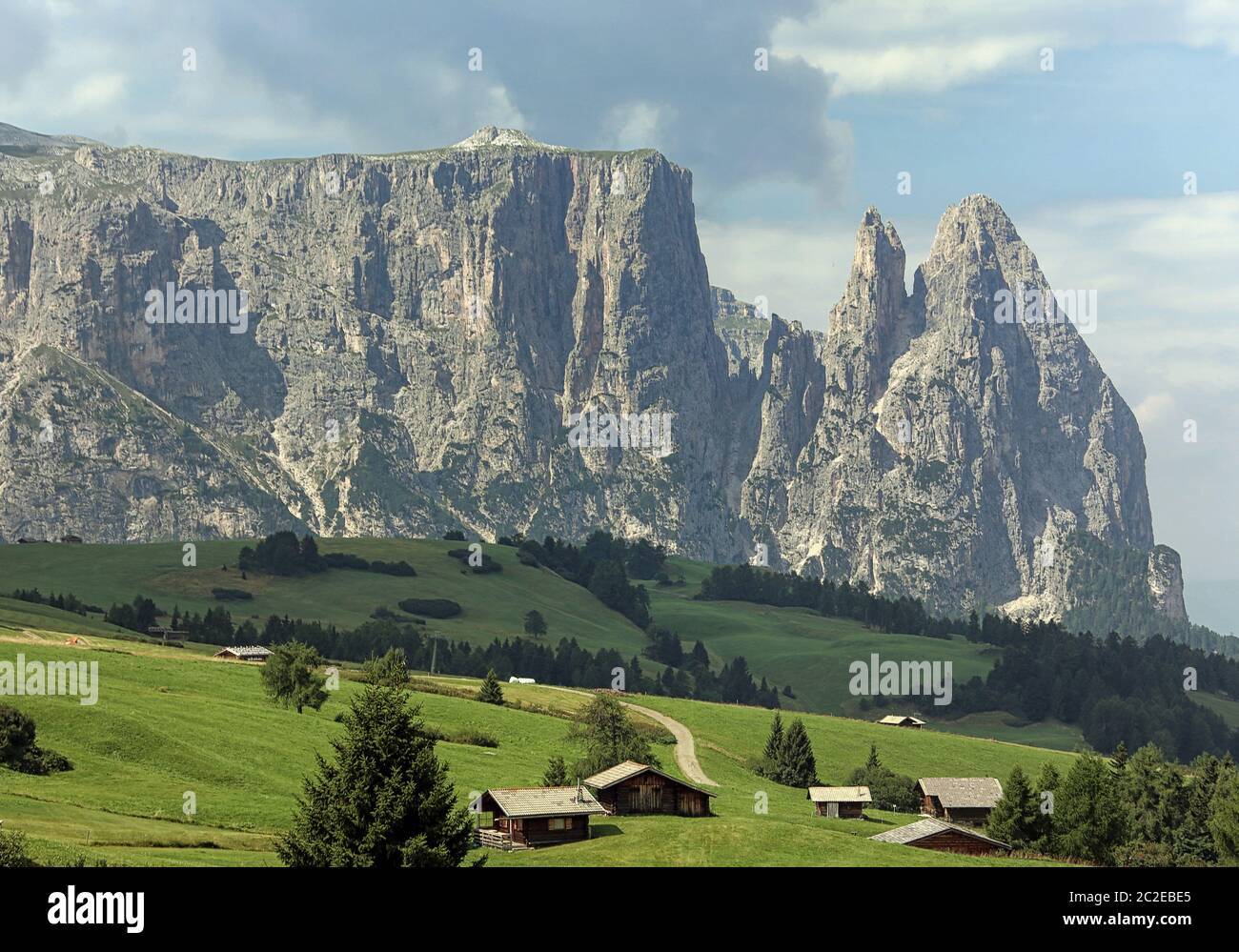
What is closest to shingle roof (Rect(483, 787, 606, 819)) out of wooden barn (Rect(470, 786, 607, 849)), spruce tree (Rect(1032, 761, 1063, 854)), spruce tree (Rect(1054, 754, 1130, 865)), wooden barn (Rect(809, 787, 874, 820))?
wooden barn (Rect(470, 786, 607, 849))

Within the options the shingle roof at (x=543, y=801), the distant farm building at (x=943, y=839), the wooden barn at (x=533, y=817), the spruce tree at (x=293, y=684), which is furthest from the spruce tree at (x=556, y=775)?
the spruce tree at (x=293, y=684)

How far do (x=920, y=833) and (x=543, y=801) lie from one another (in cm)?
2684

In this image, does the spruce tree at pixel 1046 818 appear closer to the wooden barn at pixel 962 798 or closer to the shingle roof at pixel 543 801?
the wooden barn at pixel 962 798

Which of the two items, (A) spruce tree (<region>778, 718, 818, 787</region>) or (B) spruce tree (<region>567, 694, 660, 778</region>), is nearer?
(B) spruce tree (<region>567, 694, 660, 778</region>)

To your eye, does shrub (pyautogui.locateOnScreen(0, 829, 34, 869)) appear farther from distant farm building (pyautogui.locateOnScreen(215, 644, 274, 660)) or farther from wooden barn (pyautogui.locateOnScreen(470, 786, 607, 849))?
distant farm building (pyautogui.locateOnScreen(215, 644, 274, 660))

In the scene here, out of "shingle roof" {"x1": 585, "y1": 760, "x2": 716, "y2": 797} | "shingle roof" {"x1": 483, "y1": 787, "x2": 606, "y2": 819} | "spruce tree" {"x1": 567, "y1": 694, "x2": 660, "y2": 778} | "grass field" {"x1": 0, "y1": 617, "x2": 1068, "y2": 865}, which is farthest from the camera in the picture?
"spruce tree" {"x1": 567, "y1": 694, "x2": 660, "y2": 778}

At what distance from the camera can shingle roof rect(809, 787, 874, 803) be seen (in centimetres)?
10488

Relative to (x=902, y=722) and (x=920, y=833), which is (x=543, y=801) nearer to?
(x=920, y=833)

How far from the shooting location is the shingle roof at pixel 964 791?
109m

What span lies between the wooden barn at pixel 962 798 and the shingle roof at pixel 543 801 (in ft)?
132

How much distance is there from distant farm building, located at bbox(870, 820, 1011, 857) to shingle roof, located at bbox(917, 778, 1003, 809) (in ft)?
60.2
